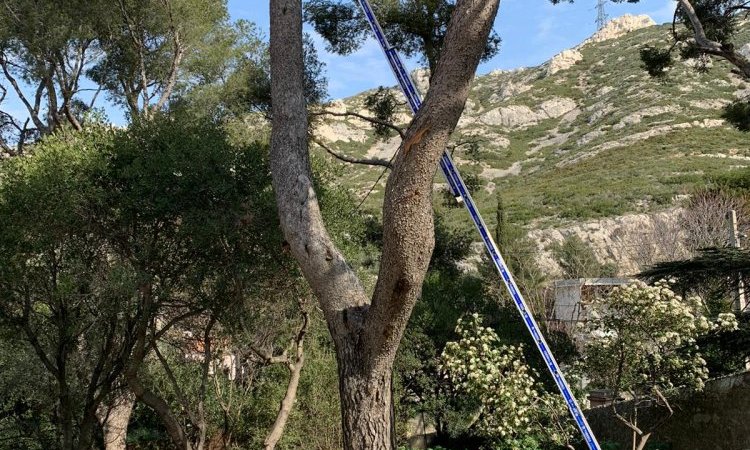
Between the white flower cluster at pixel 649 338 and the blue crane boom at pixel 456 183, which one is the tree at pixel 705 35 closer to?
the white flower cluster at pixel 649 338

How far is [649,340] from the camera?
6270 millimetres

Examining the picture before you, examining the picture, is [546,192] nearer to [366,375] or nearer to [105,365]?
[105,365]

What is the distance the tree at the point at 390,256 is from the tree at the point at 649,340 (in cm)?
317

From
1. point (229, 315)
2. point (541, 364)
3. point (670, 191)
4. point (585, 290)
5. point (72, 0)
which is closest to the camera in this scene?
point (229, 315)

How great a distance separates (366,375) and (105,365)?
199 inches

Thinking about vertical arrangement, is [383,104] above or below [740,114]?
above

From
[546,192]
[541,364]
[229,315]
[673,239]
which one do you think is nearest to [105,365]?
[229,315]

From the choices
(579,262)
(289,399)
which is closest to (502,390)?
(289,399)

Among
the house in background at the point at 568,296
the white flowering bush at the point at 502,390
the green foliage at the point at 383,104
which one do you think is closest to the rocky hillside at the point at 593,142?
the green foliage at the point at 383,104

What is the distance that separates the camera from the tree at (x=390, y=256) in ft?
11.7

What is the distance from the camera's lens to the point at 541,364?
36.2 ft

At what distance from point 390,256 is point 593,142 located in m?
38.7

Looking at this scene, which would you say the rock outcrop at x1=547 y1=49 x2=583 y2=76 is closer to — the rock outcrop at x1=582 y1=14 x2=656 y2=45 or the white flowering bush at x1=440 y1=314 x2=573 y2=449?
the rock outcrop at x1=582 y1=14 x2=656 y2=45

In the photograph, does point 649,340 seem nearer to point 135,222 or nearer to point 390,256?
point 390,256
